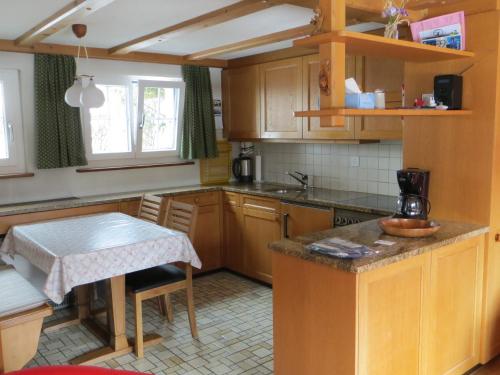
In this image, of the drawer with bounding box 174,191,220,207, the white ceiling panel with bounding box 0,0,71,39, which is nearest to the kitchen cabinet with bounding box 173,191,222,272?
the drawer with bounding box 174,191,220,207

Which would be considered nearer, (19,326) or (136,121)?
(19,326)

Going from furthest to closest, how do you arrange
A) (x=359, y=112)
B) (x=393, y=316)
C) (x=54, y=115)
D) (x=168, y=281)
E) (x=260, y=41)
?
(x=54, y=115) → (x=260, y=41) → (x=168, y=281) → (x=393, y=316) → (x=359, y=112)

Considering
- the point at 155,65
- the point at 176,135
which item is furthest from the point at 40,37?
the point at 176,135

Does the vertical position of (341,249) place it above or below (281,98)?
below

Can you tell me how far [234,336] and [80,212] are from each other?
1650 millimetres

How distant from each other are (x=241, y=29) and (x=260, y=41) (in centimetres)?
25

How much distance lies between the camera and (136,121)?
185 inches

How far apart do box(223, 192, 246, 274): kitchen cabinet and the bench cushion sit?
2134 millimetres

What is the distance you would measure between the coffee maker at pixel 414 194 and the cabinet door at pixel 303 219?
3.16 feet

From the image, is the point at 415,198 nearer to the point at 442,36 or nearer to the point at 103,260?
the point at 442,36

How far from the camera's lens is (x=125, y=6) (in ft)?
9.45

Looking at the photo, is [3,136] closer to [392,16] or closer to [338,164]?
[338,164]

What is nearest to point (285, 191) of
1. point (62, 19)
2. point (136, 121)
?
point (136, 121)

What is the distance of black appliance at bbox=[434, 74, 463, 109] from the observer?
102 inches
